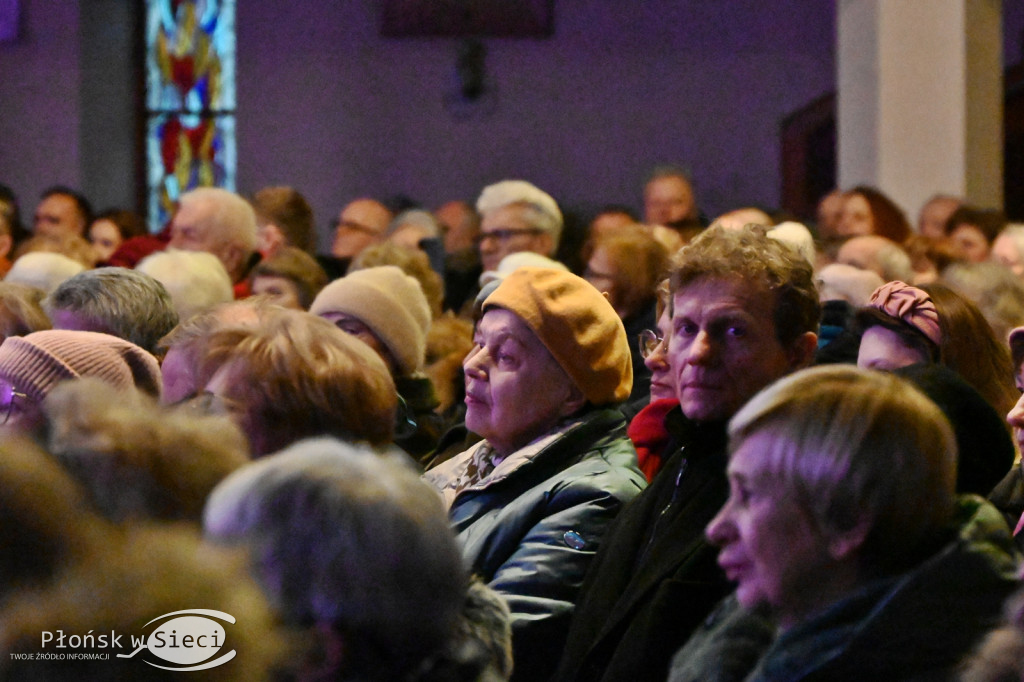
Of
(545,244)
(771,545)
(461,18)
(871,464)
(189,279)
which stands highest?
(461,18)

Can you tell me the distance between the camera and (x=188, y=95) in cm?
1197

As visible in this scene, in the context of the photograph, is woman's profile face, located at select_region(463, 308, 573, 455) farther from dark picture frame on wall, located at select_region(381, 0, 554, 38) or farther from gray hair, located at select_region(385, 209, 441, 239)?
dark picture frame on wall, located at select_region(381, 0, 554, 38)

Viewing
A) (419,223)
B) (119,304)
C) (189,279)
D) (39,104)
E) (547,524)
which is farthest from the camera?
(39,104)

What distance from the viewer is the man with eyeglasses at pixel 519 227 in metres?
6.22

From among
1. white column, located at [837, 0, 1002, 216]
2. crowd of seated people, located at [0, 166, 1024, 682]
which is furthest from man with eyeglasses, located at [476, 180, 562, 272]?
white column, located at [837, 0, 1002, 216]

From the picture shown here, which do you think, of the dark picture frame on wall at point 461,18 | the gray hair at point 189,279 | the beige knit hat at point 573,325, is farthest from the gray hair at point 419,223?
the dark picture frame on wall at point 461,18

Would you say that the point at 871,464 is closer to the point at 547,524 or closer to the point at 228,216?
the point at 547,524

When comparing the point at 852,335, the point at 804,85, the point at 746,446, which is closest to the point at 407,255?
the point at 852,335

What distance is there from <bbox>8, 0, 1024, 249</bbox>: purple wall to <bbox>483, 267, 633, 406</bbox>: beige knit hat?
8.69m

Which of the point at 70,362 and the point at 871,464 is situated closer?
the point at 871,464

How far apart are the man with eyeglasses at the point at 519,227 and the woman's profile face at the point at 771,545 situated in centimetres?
424

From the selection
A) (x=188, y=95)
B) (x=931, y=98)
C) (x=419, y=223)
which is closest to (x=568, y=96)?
(x=188, y=95)

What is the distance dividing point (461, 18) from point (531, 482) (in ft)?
30.7

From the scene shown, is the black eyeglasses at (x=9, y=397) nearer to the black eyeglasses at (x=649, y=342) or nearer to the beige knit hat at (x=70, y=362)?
the beige knit hat at (x=70, y=362)
